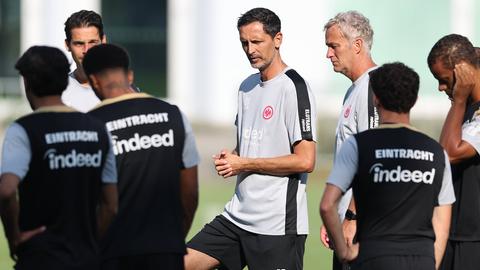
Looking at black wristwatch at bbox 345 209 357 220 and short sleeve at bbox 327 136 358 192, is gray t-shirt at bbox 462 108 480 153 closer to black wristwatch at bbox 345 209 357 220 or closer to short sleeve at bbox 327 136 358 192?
black wristwatch at bbox 345 209 357 220

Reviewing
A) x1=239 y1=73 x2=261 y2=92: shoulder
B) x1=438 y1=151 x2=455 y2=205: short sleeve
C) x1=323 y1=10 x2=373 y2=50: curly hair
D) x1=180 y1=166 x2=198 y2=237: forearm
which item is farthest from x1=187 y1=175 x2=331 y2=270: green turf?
x1=438 y1=151 x2=455 y2=205: short sleeve

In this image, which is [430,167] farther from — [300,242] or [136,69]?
[136,69]

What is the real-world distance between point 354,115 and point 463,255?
1.12 metres

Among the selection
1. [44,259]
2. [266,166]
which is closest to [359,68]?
[266,166]

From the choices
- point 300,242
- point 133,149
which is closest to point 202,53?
point 300,242

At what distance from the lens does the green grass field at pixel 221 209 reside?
11.5 m

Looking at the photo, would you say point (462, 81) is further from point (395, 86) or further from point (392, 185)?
point (392, 185)

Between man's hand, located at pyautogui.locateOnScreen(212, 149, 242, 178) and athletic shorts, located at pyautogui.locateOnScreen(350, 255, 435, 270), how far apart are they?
5.69ft

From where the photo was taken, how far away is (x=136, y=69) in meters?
23.9

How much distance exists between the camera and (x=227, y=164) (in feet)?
25.2

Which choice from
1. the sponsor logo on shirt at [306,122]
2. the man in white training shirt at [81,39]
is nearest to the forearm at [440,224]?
the sponsor logo on shirt at [306,122]

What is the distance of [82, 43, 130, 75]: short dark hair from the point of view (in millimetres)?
6254

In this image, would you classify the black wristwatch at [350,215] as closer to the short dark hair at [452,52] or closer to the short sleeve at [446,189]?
the short dark hair at [452,52]

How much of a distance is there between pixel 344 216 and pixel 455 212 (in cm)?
78
